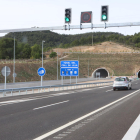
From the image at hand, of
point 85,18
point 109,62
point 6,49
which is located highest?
point 6,49

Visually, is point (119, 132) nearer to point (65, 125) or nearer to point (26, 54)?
point (65, 125)

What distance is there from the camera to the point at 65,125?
27.2ft

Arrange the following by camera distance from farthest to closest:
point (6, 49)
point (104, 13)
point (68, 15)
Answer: point (6, 49)
point (68, 15)
point (104, 13)

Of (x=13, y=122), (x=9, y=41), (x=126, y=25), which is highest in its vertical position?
(x=9, y=41)

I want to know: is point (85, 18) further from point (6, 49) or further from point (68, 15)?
point (6, 49)

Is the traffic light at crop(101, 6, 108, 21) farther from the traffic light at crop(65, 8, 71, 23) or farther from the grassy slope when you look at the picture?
the grassy slope

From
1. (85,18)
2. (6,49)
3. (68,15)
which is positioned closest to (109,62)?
(6,49)

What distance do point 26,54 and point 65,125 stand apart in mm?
139782

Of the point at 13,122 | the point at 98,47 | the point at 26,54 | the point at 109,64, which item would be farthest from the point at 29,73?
the point at 98,47

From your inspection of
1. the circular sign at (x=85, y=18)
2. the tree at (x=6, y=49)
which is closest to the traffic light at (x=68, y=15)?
the circular sign at (x=85, y=18)

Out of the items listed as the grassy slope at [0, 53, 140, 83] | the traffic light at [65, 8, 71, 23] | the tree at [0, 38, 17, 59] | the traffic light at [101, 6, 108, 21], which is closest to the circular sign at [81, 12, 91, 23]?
the traffic light at [65, 8, 71, 23]

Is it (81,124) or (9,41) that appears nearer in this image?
(81,124)

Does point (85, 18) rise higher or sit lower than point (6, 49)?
lower

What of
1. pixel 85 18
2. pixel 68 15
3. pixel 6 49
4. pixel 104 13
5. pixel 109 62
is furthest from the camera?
pixel 6 49
